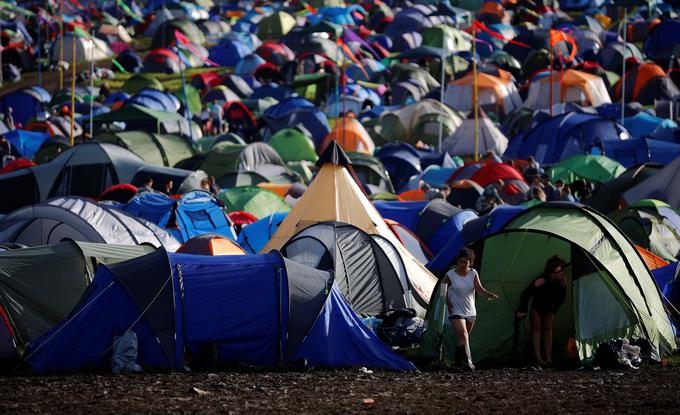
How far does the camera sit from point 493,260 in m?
14.6

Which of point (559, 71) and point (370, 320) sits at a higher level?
point (559, 71)

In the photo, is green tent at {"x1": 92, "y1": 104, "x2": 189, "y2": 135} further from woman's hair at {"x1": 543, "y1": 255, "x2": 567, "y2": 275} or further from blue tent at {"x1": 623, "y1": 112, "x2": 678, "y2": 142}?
woman's hair at {"x1": 543, "y1": 255, "x2": 567, "y2": 275}

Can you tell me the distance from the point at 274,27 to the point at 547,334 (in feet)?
181

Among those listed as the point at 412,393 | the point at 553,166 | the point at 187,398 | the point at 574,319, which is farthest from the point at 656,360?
the point at 553,166

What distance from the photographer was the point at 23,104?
47.3 m

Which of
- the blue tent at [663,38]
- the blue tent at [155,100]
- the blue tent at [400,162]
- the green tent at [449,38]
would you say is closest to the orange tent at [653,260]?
the blue tent at [400,162]

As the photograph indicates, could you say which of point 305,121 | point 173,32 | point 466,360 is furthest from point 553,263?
point 173,32

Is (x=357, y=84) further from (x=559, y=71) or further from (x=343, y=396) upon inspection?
(x=343, y=396)

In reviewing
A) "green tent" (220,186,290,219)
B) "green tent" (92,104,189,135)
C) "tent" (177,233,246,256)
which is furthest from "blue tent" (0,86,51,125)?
"tent" (177,233,246,256)

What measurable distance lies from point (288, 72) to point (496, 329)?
41.5 m

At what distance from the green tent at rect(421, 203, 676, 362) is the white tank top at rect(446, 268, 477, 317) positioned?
0.70 meters

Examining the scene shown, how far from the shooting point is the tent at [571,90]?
1748 inches

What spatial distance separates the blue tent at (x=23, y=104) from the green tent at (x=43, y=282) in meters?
33.3

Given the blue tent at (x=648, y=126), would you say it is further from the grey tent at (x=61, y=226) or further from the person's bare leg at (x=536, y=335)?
the person's bare leg at (x=536, y=335)
